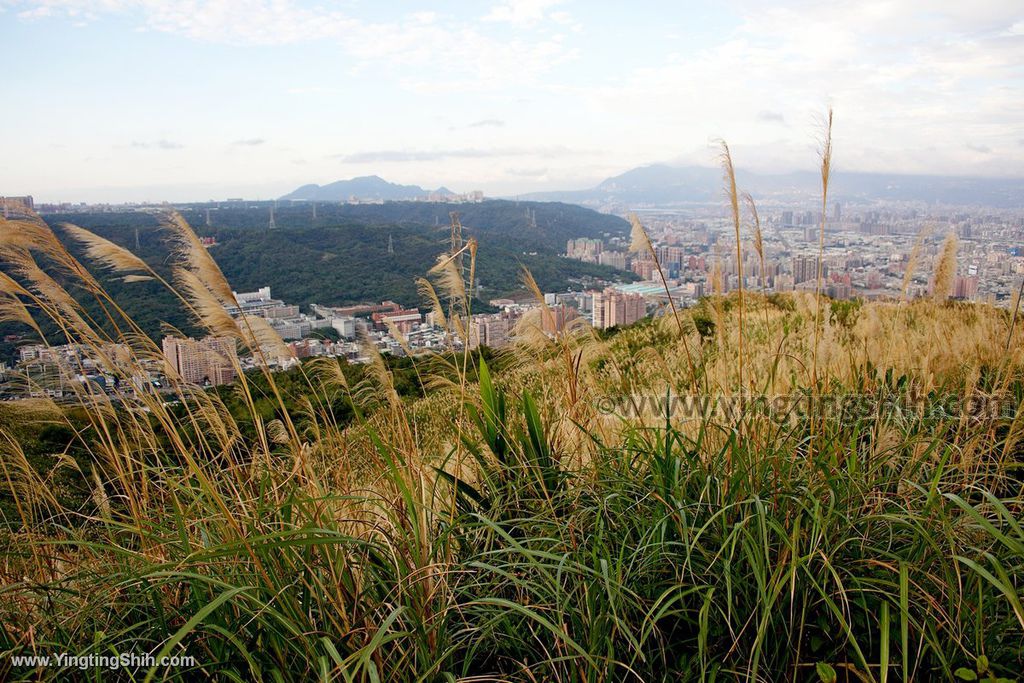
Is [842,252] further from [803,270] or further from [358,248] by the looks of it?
[358,248]

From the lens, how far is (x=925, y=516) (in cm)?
210

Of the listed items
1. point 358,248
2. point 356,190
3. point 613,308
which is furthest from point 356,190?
point 613,308

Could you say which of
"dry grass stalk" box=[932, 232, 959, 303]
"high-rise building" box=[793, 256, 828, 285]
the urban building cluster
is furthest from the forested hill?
A: "dry grass stalk" box=[932, 232, 959, 303]

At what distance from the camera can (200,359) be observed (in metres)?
2.97

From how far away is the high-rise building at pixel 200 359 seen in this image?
9.19 feet

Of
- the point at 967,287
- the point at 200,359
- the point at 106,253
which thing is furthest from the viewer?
the point at 967,287

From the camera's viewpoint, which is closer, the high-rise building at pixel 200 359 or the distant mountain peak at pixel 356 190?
the high-rise building at pixel 200 359

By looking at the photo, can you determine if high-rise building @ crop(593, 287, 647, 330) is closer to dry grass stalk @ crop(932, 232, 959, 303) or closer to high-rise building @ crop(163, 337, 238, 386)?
dry grass stalk @ crop(932, 232, 959, 303)

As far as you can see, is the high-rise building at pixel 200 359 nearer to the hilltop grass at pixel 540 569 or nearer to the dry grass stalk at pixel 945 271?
the hilltop grass at pixel 540 569

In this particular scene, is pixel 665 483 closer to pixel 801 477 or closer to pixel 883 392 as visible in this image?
pixel 801 477

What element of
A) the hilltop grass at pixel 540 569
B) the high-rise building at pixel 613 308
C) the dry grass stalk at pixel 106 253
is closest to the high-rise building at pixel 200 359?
the hilltop grass at pixel 540 569

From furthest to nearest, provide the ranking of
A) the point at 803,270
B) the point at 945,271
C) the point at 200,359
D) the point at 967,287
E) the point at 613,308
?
the point at 613,308, the point at 967,287, the point at 803,270, the point at 945,271, the point at 200,359

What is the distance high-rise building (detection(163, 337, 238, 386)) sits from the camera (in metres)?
2.80

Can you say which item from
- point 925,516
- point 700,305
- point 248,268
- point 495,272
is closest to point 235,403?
point 495,272
